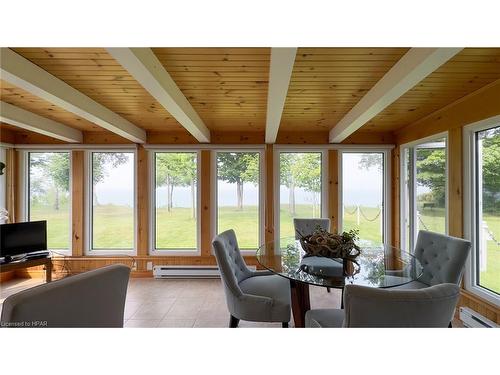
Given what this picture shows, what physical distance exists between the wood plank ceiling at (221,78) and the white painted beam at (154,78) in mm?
61

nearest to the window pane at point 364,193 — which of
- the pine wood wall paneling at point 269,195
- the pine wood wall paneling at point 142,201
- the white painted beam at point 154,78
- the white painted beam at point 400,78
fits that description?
the pine wood wall paneling at point 269,195

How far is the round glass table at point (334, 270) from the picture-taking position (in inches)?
66.9

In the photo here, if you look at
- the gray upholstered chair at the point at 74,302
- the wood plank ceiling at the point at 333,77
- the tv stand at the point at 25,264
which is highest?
the wood plank ceiling at the point at 333,77

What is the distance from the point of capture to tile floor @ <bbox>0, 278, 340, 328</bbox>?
8.23 ft

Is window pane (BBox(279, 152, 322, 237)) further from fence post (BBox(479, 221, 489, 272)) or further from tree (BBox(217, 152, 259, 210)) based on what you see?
fence post (BBox(479, 221, 489, 272))

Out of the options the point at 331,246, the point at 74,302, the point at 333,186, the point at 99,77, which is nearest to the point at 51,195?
the point at 99,77

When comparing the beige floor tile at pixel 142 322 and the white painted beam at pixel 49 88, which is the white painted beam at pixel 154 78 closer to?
the white painted beam at pixel 49 88

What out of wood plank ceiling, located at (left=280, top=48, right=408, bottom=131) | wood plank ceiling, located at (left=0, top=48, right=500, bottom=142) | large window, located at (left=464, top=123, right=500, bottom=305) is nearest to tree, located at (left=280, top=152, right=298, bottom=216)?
wood plank ceiling, located at (left=0, top=48, right=500, bottom=142)

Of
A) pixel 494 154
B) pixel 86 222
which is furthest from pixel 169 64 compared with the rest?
pixel 86 222

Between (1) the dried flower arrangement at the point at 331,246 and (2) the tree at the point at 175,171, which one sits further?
(2) the tree at the point at 175,171

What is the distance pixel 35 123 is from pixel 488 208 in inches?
196

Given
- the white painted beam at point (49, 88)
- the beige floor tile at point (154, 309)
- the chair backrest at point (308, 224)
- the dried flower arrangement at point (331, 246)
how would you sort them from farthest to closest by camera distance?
the chair backrest at point (308, 224) → the beige floor tile at point (154, 309) → the dried flower arrangement at point (331, 246) → the white painted beam at point (49, 88)
